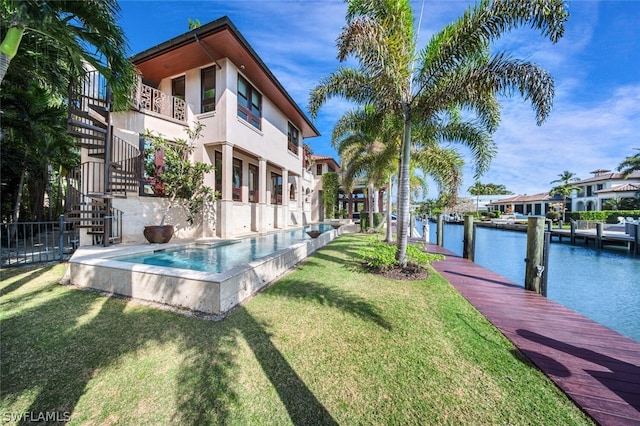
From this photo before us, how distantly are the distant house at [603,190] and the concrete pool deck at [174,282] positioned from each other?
57.0 meters

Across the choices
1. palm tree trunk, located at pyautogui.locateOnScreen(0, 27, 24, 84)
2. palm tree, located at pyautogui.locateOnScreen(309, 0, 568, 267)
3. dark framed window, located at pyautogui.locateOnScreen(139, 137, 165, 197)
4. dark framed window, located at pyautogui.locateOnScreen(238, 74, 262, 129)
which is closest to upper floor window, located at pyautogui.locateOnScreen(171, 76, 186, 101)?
dark framed window, located at pyautogui.locateOnScreen(238, 74, 262, 129)

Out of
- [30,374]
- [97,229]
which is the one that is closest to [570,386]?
[30,374]

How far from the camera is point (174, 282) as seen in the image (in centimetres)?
459

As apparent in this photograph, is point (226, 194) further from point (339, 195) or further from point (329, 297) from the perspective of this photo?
point (339, 195)

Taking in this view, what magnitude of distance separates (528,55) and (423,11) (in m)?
3.11

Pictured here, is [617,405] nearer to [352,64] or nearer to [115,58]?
[352,64]

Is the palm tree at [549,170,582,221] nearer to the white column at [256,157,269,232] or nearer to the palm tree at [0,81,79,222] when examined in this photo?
the white column at [256,157,269,232]

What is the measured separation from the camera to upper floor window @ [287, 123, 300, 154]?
19.7 metres

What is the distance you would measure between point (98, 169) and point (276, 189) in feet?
41.3

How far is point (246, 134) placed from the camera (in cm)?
1293

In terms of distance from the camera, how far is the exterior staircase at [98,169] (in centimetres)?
806

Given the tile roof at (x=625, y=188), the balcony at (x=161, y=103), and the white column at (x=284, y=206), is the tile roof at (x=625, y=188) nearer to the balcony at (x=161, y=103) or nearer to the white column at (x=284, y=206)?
the white column at (x=284, y=206)

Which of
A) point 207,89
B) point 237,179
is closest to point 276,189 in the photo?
point 237,179

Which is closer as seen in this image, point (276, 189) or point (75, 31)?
point (75, 31)
